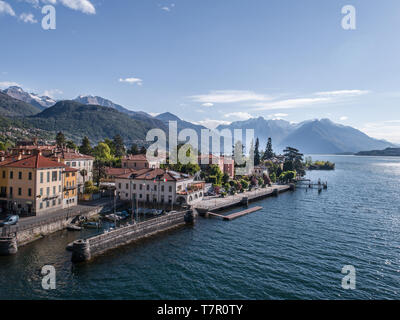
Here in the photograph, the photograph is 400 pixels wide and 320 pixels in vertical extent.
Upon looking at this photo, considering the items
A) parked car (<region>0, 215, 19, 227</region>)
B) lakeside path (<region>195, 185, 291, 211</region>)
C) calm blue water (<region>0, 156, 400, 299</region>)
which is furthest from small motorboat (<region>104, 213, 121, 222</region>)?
lakeside path (<region>195, 185, 291, 211</region>)

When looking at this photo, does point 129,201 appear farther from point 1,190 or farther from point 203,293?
point 203,293

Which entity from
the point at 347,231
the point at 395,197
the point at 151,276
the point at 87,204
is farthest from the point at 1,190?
the point at 395,197

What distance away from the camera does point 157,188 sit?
74.2 metres

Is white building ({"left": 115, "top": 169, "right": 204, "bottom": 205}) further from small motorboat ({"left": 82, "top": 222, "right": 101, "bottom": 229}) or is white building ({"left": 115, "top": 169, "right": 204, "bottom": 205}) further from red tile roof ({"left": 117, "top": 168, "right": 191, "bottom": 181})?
small motorboat ({"left": 82, "top": 222, "right": 101, "bottom": 229})

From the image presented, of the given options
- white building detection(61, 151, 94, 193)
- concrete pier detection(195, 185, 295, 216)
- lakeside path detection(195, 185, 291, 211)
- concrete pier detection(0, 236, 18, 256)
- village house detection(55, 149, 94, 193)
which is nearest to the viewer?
concrete pier detection(0, 236, 18, 256)

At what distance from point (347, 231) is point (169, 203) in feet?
130

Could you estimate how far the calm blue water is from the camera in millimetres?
33094

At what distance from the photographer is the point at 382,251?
47.9m

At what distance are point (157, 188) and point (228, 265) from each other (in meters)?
37.4

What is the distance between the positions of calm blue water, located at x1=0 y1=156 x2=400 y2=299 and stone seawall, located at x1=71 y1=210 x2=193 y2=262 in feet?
5.28

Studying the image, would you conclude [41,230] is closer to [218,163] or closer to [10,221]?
[10,221]

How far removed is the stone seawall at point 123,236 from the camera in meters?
40.6

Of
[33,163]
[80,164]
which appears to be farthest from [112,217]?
[80,164]
